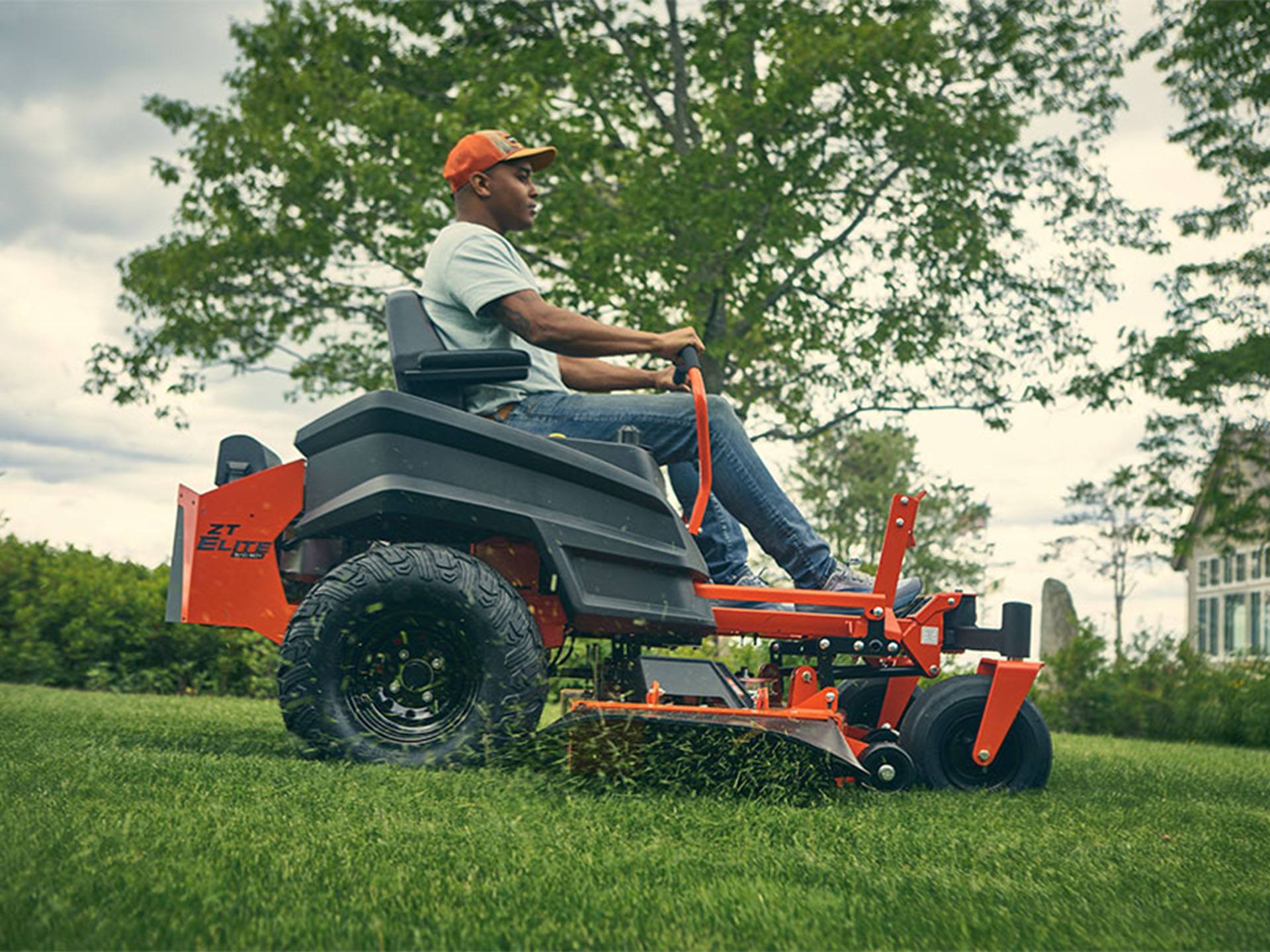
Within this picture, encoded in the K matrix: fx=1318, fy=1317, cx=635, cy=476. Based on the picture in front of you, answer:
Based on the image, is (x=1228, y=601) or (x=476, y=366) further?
(x=1228, y=601)

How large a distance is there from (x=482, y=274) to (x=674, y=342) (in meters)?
0.66

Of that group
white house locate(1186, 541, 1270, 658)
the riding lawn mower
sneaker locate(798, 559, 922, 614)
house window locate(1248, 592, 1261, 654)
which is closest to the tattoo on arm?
the riding lawn mower

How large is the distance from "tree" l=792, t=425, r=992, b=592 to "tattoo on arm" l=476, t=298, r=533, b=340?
19352 mm

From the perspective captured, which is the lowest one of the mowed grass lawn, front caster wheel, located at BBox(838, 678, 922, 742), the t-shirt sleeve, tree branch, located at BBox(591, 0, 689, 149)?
the mowed grass lawn

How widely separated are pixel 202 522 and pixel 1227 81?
1320 cm

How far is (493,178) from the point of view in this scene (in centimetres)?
462

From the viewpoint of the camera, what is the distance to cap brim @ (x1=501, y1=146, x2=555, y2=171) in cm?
461

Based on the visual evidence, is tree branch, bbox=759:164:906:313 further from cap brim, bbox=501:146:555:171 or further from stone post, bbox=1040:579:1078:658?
cap brim, bbox=501:146:555:171

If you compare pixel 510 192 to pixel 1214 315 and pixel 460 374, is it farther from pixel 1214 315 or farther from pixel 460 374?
pixel 1214 315

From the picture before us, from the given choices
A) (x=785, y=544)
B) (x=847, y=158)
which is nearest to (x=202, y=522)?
(x=785, y=544)

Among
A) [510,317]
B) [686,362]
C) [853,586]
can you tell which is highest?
[510,317]

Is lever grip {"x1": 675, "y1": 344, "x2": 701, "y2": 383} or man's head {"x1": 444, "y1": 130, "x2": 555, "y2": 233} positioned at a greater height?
man's head {"x1": 444, "y1": 130, "x2": 555, "y2": 233}

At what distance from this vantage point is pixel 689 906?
2.21 meters

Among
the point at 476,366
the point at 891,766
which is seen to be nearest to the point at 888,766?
the point at 891,766
